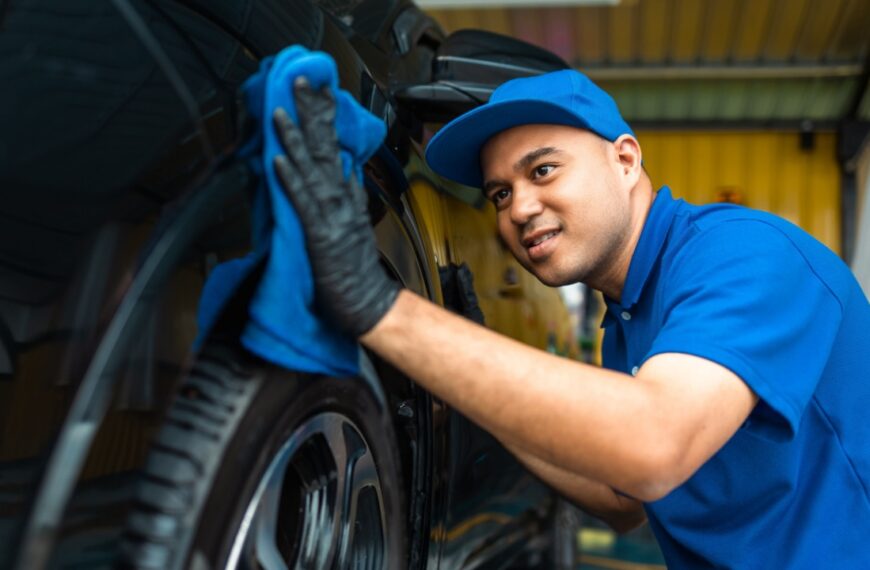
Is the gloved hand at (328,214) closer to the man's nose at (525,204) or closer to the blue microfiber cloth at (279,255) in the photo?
the blue microfiber cloth at (279,255)

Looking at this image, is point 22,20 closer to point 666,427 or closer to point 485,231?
point 666,427

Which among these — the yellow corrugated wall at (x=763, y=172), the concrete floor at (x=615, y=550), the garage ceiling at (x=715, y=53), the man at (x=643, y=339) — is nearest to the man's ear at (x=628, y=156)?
the man at (x=643, y=339)

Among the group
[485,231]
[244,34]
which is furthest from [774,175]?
[244,34]

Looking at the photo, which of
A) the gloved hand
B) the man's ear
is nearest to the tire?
the gloved hand

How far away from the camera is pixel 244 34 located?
1.10 metres

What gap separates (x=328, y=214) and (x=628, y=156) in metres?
0.77

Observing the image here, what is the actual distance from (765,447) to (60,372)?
1.01 metres

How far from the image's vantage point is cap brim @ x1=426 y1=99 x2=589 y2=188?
1446 millimetres

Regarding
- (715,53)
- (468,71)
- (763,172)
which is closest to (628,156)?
(468,71)

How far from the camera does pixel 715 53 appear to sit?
738 centimetres

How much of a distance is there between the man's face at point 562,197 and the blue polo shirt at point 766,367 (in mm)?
79

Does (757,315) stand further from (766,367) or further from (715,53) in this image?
(715,53)

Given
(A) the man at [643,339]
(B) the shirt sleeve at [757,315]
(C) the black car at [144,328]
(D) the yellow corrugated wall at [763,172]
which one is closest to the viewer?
(C) the black car at [144,328]

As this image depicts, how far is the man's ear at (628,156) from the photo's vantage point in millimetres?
1570
